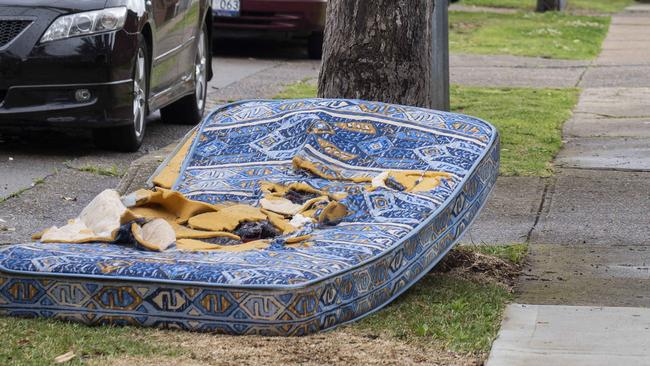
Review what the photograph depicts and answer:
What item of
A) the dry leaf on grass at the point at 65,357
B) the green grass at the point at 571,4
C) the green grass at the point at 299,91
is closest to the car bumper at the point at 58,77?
the green grass at the point at 299,91

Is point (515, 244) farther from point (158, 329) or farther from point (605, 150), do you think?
point (605, 150)

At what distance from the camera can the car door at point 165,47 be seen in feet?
30.7

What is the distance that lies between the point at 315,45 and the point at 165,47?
6.59 m

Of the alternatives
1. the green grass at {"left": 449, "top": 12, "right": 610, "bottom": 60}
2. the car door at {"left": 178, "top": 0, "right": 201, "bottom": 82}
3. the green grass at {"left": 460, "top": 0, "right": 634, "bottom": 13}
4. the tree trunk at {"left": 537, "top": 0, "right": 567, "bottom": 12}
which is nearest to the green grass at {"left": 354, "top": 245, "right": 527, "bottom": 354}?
the car door at {"left": 178, "top": 0, "right": 201, "bottom": 82}

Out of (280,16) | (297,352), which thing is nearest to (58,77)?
(297,352)

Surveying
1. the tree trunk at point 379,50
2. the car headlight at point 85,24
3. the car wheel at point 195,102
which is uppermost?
the tree trunk at point 379,50

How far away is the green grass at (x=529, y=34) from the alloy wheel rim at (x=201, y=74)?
22.1 feet

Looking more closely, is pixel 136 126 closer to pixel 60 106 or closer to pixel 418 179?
pixel 60 106

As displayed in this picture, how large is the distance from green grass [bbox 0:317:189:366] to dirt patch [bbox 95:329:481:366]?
0.07 m

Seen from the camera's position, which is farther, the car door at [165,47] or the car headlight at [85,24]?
the car door at [165,47]

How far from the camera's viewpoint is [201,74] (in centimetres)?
1087

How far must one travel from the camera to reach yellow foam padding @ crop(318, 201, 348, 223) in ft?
18.5

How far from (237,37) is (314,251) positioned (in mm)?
11117

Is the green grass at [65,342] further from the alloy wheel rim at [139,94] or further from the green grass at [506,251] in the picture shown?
the alloy wheel rim at [139,94]
